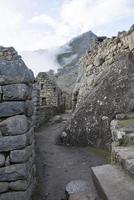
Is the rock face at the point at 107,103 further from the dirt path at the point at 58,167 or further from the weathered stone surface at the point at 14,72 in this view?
the weathered stone surface at the point at 14,72

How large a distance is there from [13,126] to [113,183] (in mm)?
1713

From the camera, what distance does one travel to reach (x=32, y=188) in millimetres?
5016

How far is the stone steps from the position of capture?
334 centimetres

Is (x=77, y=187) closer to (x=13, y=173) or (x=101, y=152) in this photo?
(x=13, y=173)

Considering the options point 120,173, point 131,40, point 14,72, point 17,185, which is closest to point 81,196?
point 120,173

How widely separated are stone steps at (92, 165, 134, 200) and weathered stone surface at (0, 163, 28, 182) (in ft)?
3.61

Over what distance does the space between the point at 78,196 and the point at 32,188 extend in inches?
46.6

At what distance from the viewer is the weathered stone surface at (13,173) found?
4.35 meters

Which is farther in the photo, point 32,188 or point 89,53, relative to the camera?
point 89,53

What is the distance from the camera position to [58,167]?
20.7 ft

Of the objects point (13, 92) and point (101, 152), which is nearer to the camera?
point (13, 92)

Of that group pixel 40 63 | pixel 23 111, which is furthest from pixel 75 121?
pixel 40 63

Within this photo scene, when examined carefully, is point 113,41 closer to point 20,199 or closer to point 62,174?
point 62,174

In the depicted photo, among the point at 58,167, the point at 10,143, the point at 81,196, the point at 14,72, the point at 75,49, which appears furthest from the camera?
the point at 75,49
